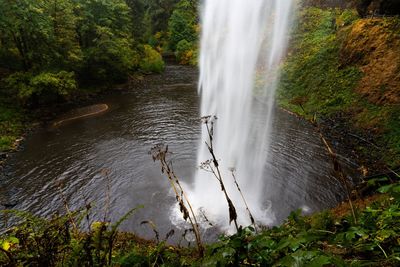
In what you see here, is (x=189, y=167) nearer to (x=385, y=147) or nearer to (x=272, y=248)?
(x=385, y=147)

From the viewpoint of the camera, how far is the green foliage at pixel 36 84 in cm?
1862

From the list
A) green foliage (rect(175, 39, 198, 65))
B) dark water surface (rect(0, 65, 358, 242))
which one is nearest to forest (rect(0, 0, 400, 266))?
dark water surface (rect(0, 65, 358, 242))

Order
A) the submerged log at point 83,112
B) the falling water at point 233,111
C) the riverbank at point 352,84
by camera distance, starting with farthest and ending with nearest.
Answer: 1. the submerged log at point 83,112
2. the riverbank at point 352,84
3. the falling water at point 233,111

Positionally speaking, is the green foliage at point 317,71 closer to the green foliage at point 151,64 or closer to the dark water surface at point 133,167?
the dark water surface at point 133,167

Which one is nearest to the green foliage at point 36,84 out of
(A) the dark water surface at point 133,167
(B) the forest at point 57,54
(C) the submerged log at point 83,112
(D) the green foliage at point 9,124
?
(B) the forest at point 57,54

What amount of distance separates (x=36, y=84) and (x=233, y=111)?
1252cm

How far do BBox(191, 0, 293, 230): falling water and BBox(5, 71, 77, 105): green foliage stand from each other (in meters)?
9.49

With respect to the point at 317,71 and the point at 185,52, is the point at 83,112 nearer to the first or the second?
the point at 317,71

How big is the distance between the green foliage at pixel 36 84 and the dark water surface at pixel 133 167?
2.98 metres

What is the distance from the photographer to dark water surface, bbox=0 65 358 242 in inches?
401

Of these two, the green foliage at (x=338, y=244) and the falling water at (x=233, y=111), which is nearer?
the green foliage at (x=338, y=244)

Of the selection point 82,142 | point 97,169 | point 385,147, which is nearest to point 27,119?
point 82,142

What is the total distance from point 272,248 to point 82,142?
14.9 meters

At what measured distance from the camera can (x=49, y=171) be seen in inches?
501
